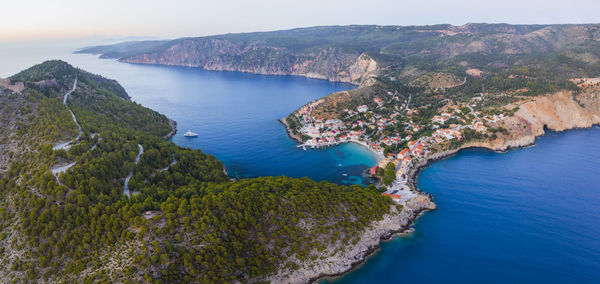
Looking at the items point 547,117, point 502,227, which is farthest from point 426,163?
point 547,117

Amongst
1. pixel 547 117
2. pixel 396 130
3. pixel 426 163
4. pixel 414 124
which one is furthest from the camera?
pixel 547 117

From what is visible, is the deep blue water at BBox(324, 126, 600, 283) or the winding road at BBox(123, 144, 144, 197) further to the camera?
the winding road at BBox(123, 144, 144, 197)

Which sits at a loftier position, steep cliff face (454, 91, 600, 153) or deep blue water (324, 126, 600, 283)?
steep cliff face (454, 91, 600, 153)

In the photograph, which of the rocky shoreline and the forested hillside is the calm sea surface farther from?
the forested hillside

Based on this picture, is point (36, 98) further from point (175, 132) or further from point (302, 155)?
point (302, 155)

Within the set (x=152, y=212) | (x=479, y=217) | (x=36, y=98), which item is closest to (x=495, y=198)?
(x=479, y=217)

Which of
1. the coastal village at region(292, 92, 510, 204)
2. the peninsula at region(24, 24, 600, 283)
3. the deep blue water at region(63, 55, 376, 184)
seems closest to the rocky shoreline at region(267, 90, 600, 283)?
the peninsula at region(24, 24, 600, 283)

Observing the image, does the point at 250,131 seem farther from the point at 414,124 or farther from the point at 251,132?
the point at 414,124
